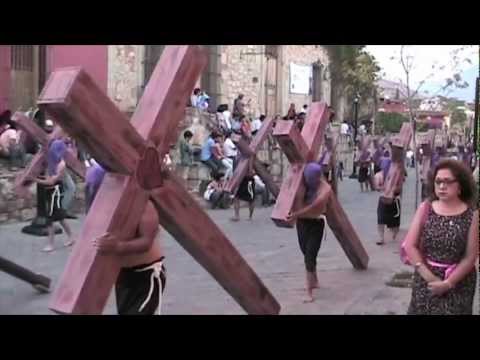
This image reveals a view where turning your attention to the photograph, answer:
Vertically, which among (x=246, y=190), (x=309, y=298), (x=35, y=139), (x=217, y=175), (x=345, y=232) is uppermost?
(x=35, y=139)

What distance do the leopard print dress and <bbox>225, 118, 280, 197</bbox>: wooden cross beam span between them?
10297 mm

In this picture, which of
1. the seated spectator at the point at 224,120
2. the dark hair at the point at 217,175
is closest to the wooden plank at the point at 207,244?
the dark hair at the point at 217,175

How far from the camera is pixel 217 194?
15.8 metres

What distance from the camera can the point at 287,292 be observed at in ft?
26.3

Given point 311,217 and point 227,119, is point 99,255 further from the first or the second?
point 227,119

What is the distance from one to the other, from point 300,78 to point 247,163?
17455 mm

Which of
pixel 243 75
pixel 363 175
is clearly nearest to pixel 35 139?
pixel 363 175

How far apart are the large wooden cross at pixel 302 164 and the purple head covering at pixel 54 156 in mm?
3851

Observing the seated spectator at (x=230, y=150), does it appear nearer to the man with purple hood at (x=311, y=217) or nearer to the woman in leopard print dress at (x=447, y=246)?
the man with purple hood at (x=311, y=217)

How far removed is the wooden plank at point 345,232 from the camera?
8.64 metres

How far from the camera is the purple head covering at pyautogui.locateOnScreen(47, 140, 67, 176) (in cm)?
1041

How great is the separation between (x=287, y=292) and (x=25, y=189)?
6.31m
